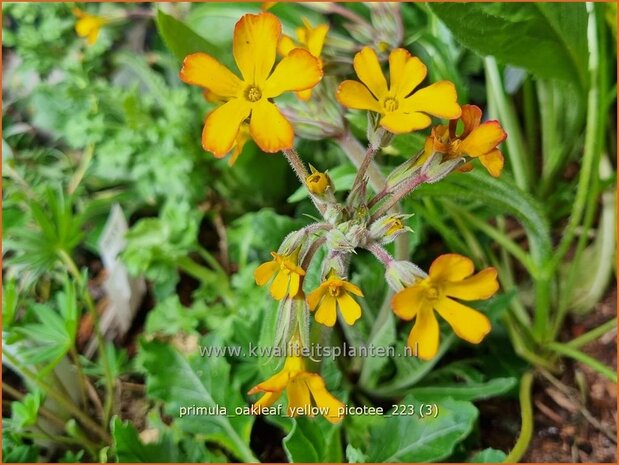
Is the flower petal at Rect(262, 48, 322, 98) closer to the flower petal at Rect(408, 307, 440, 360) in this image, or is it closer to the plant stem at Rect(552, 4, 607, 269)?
the flower petal at Rect(408, 307, 440, 360)

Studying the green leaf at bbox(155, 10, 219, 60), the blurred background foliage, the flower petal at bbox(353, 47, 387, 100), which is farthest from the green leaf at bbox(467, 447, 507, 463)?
the green leaf at bbox(155, 10, 219, 60)

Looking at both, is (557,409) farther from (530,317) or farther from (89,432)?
(89,432)

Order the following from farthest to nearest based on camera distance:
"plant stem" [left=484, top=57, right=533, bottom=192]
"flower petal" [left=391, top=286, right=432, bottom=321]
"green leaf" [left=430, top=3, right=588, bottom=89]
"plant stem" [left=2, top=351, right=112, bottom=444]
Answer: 1. "plant stem" [left=484, top=57, right=533, bottom=192]
2. "plant stem" [left=2, top=351, right=112, bottom=444]
3. "green leaf" [left=430, top=3, right=588, bottom=89]
4. "flower petal" [left=391, top=286, right=432, bottom=321]

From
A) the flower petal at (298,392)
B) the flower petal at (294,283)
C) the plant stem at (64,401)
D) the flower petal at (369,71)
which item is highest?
the flower petal at (369,71)

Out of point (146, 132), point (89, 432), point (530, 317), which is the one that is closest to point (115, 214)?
point (146, 132)

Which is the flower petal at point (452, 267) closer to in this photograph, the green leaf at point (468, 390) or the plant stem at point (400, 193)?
the plant stem at point (400, 193)

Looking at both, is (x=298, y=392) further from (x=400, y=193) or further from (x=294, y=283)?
(x=400, y=193)

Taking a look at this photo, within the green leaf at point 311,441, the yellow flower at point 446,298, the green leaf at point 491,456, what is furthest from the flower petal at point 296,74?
the green leaf at point 491,456
